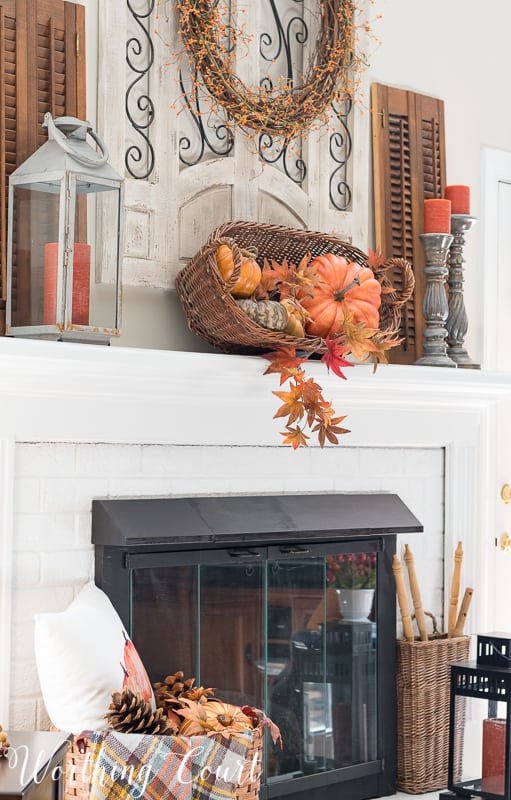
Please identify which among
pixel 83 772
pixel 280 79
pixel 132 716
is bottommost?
pixel 83 772

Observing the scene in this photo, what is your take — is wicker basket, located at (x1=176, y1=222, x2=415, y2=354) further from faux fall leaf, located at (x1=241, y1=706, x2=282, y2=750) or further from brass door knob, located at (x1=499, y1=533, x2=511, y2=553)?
brass door knob, located at (x1=499, y1=533, x2=511, y2=553)

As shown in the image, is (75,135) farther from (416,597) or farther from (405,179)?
(416,597)

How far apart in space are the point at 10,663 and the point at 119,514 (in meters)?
0.40

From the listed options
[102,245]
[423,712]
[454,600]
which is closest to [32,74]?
[102,245]

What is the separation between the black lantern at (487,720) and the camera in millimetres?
2793

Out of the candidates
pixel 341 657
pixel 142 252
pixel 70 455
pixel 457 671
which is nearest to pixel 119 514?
pixel 70 455

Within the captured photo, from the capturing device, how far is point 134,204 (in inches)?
105

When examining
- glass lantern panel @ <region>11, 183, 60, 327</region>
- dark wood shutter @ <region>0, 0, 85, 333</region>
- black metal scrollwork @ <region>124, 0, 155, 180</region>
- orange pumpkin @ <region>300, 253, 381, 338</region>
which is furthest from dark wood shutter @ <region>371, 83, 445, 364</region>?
glass lantern panel @ <region>11, 183, 60, 327</region>

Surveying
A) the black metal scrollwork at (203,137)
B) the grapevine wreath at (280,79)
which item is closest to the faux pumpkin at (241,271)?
the black metal scrollwork at (203,137)

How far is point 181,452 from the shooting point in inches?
106

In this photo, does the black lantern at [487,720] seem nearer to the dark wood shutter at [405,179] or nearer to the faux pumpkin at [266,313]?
the dark wood shutter at [405,179]

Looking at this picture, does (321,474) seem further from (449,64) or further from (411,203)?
(449,64)

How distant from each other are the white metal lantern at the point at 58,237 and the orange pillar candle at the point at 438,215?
1087mm

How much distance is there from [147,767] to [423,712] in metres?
1.14
